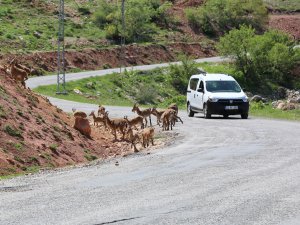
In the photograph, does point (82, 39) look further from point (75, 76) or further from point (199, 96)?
point (199, 96)

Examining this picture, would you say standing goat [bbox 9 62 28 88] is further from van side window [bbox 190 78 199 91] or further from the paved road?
the paved road

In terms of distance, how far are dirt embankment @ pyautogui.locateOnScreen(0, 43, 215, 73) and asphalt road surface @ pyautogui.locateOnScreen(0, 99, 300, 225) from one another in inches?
1574

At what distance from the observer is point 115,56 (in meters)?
72.4

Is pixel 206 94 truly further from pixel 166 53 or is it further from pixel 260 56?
pixel 166 53

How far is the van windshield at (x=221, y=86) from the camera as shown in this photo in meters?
36.2

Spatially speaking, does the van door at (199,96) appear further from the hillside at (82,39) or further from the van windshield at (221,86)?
the hillside at (82,39)

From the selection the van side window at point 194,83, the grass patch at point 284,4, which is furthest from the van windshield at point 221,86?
the grass patch at point 284,4

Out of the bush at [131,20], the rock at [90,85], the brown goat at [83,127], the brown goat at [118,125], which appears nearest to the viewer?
the brown goat at [83,127]

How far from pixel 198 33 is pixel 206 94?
55.2 meters

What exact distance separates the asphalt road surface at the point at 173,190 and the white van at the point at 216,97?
12.4m

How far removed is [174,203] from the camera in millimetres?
12648

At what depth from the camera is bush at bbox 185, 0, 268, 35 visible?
91.4 meters

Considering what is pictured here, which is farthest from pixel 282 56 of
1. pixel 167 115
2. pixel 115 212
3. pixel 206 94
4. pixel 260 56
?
pixel 115 212

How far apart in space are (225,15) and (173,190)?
81.5 metres
